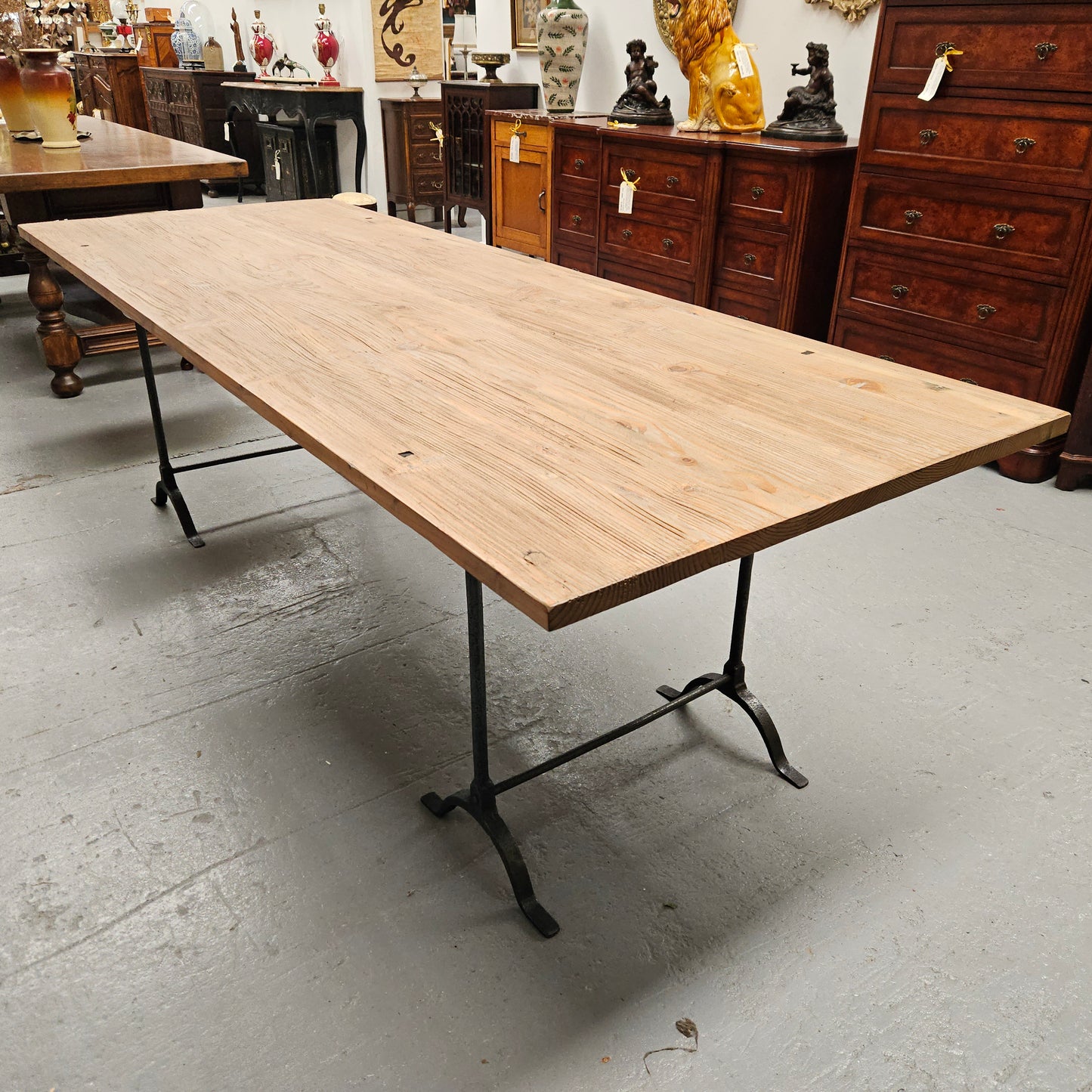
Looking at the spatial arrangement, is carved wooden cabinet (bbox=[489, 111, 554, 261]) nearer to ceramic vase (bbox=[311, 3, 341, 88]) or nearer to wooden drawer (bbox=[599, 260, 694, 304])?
wooden drawer (bbox=[599, 260, 694, 304])

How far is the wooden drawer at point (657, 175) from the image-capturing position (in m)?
3.62

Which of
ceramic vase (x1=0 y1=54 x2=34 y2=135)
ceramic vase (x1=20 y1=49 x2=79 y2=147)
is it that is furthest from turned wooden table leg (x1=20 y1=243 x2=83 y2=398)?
ceramic vase (x1=0 y1=54 x2=34 y2=135)

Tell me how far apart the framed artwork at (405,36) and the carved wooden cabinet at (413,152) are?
520mm

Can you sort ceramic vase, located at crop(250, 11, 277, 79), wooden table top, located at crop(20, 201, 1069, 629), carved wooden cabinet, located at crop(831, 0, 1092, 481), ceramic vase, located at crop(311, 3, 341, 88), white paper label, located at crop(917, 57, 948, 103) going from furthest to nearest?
ceramic vase, located at crop(250, 11, 277, 79) → ceramic vase, located at crop(311, 3, 341, 88) → white paper label, located at crop(917, 57, 948, 103) → carved wooden cabinet, located at crop(831, 0, 1092, 481) → wooden table top, located at crop(20, 201, 1069, 629)

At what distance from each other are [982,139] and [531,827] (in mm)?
2414

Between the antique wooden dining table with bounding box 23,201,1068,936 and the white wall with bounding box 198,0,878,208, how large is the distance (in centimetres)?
237

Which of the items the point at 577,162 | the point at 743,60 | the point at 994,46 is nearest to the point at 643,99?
the point at 577,162

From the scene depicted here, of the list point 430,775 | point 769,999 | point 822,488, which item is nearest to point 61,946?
point 430,775

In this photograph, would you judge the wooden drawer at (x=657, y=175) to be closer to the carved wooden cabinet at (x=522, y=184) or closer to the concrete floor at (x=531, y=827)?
the carved wooden cabinet at (x=522, y=184)

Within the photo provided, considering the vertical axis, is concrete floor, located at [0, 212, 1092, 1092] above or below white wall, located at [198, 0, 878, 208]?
below

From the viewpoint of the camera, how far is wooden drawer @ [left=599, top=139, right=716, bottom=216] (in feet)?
11.9

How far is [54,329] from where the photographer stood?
3.46 m

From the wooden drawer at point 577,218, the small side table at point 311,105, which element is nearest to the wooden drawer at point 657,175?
the wooden drawer at point 577,218

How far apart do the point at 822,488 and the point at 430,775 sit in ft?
3.19
